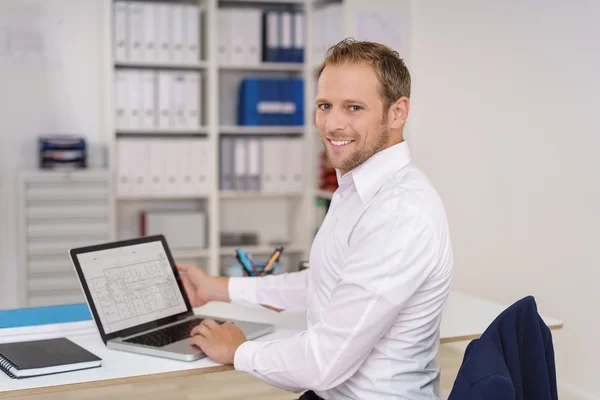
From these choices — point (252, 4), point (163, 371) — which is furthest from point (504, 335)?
point (252, 4)

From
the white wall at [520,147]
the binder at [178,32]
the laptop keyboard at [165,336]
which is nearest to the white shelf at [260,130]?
the binder at [178,32]

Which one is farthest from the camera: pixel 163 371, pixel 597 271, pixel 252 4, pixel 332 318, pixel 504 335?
pixel 252 4

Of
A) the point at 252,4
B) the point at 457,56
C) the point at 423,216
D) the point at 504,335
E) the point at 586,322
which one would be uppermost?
the point at 252,4

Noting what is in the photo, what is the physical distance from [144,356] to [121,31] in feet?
9.52

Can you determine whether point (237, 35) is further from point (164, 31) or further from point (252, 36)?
point (164, 31)

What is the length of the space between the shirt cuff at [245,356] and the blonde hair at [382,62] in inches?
23.4

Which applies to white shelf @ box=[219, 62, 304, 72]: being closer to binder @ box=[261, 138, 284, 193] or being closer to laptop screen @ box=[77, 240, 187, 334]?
binder @ box=[261, 138, 284, 193]

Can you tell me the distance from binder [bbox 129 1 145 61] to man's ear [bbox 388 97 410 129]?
2.90 m

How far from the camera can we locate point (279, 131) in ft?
15.4

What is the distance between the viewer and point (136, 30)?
433cm

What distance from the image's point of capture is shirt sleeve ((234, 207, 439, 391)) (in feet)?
5.03

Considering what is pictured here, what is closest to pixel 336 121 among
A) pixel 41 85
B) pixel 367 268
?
pixel 367 268

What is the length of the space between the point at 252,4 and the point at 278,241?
147cm

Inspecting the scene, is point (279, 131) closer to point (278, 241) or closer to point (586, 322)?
point (278, 241)
